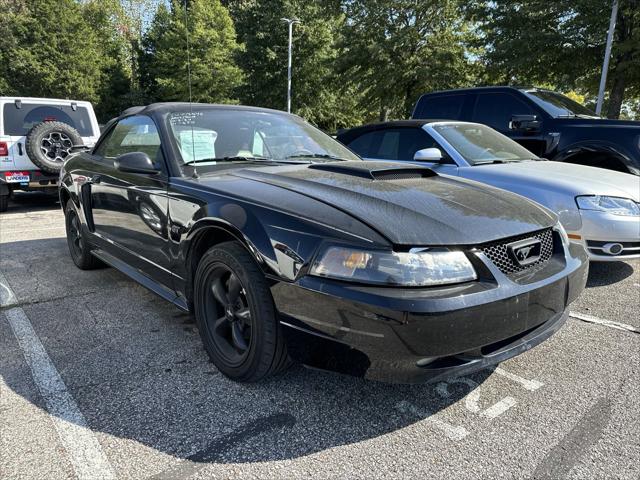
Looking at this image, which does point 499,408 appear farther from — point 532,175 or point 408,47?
point 408,47

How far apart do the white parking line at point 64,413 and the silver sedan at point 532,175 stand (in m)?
3.34

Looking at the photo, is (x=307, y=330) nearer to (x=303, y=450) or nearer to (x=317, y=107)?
(x=303, y=450)

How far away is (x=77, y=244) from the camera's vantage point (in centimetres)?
447

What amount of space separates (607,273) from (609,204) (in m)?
1.00

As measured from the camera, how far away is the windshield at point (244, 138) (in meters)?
2.92

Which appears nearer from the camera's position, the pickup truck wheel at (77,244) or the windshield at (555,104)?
the pickup truck wheel at (77,244)

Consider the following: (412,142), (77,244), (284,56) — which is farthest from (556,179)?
(284,56)

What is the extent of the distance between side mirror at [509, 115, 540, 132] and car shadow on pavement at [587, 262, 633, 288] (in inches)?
72.4

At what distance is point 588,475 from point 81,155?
4555 mm

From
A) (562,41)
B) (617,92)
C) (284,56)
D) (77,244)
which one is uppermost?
(284,56)

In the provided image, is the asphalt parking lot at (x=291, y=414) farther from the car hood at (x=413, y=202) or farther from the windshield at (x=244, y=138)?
the windshield at (x=244, y=138)

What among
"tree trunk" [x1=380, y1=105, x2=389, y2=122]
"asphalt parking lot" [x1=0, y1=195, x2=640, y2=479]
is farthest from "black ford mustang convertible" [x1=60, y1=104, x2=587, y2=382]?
"tree trunk" [x1=380, y1=105, x2=389, y2=122]

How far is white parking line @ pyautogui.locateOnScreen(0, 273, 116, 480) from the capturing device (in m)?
1.78

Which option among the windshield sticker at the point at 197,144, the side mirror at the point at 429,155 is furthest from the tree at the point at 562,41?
the windshield sticker at the point at 197,144
